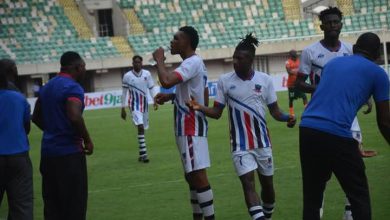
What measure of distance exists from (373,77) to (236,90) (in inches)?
81.8

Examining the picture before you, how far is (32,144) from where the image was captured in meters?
24.1

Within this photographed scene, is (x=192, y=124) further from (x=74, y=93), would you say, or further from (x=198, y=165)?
(x=74, y=93)

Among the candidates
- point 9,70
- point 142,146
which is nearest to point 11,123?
point 9,70

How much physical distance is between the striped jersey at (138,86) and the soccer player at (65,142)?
9842 millimetres

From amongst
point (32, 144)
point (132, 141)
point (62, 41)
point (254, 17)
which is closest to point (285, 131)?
point (132, 141)

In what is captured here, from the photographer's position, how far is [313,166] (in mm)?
7512

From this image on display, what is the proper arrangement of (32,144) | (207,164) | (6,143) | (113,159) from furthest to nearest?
(32,144)
(113,159)
(207,164)
(6,143)

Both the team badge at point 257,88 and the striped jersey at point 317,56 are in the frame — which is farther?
the striped jersey at point 317,56

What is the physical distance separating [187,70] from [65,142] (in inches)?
65.2

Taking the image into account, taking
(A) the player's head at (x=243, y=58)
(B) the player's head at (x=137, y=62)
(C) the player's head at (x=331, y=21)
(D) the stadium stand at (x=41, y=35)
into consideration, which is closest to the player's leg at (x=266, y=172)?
(A) the player's head at (x=243, y=58)

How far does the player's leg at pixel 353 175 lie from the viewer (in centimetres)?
731

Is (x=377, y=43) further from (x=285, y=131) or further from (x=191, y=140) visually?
(x=285, y=131)

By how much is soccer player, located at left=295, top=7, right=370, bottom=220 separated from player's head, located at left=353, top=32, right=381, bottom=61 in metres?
2.06

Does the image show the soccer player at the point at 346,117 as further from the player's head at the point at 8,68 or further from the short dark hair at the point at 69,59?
the player's head at the point at 8,68
